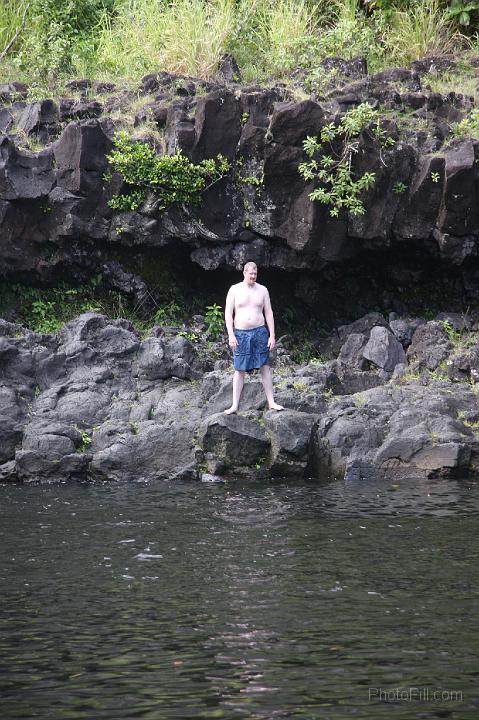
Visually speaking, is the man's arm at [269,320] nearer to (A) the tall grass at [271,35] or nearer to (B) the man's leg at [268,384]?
(B) the man's leg at [268,384]

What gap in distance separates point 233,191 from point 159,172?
4.01 ft

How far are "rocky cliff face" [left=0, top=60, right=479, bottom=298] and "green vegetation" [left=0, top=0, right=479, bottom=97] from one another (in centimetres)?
134

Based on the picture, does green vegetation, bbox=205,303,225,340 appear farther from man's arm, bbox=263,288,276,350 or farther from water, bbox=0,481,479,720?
water, bbox=0,481,479,720

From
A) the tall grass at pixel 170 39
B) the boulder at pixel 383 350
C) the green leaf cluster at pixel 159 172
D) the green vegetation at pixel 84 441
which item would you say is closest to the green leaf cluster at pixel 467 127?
the boulder at pixel 383 350

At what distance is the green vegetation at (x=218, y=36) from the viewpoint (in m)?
16.8

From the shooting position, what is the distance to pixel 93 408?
12461 mm

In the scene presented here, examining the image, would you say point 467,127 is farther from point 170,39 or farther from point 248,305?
point 248,305

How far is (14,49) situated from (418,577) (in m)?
14.3

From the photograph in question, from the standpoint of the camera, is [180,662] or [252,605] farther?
[252,605]

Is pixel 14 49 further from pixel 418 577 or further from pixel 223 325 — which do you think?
pixel 418 577

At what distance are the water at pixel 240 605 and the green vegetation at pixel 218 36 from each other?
362 inches

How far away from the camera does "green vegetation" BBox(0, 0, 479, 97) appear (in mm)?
16781

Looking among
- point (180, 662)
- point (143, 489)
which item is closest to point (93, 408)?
point (143, 489)

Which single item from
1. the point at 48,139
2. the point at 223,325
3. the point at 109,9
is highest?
the point at 109,9
